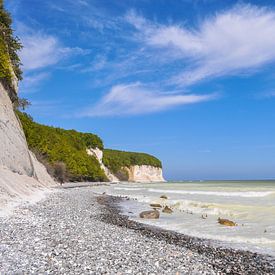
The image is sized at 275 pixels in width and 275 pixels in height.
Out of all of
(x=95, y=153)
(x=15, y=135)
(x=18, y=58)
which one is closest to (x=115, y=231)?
(x=15, y=135)

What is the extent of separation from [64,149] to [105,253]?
80082mm

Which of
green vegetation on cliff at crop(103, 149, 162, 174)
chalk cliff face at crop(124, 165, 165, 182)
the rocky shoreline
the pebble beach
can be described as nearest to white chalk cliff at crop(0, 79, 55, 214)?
the pebble beach

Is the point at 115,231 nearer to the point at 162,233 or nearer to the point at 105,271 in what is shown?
the point at 162,233

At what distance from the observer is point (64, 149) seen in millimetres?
89875

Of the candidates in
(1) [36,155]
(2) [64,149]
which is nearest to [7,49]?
(1) [36,155]

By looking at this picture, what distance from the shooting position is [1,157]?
2967 cm

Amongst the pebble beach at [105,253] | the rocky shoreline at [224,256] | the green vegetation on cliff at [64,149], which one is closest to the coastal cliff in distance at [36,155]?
the green vegetation on cliff at [64,149]

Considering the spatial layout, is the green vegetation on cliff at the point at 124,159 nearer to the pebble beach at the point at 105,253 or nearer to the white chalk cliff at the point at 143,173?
the white chalk cliff at the point at 143,173

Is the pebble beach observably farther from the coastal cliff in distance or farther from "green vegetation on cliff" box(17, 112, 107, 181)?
"green vegetation on cliff" box(17, 112, 107, 181)

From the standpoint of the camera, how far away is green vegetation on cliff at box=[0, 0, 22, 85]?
38656 millimetres

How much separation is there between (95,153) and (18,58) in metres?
76.0

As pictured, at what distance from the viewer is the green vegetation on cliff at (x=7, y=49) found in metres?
38.7

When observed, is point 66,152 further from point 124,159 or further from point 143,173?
point 143,173

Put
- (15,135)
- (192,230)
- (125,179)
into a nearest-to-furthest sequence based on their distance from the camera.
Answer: (192,230) < (15,135) < (125,179)
